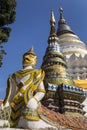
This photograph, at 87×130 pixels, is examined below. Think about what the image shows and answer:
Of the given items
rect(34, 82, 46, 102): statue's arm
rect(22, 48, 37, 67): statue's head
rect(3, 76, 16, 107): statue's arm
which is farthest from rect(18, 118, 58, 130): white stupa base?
rect(22, 48, 37, 67): statue's head

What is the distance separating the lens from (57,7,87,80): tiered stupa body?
91.0 feet

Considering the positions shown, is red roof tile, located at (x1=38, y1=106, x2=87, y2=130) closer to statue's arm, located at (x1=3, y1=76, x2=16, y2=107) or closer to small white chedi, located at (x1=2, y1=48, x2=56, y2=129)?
small white chedi, located at (x1=2, y1=48, x2=56, y2=129)

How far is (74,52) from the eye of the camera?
28922mm

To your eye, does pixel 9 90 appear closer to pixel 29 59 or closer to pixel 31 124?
pixel 29 59

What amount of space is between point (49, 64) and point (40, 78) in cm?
767

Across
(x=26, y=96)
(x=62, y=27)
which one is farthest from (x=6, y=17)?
(x=62, y=27)

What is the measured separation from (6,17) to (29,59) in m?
2.41

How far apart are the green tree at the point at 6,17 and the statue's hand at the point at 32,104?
2.83m

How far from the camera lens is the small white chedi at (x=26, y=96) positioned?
27.4ft

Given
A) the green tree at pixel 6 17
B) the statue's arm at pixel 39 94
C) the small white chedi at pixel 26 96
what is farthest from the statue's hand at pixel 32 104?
the green tree at pixel 6 17

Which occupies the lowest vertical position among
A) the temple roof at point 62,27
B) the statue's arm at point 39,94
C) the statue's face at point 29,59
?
the statue's arm at point 39,94

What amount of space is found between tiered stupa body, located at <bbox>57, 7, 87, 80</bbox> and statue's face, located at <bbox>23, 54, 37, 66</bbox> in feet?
57.6

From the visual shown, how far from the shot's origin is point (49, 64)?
54.6ft

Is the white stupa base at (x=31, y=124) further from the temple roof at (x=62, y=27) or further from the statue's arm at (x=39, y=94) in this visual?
the temple roof at (x=62, y=27)
